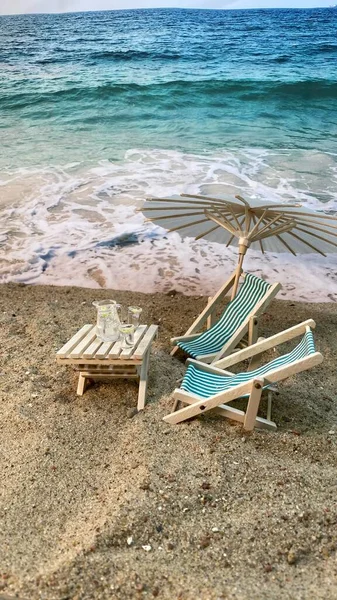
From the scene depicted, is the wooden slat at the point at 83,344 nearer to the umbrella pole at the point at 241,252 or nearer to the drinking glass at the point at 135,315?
the drinking glass at the point at 135,315

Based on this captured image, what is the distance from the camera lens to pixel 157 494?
2.53m

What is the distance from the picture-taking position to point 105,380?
3.57 metres

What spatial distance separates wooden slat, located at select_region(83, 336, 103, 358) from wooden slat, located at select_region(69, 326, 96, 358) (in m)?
0.03

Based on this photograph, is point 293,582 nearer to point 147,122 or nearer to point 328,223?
point 328,223

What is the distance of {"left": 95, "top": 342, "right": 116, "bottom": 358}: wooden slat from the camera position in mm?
3158

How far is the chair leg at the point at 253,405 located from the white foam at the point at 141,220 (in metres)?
2.64

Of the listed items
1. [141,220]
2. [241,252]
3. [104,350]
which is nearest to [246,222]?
[241,252]

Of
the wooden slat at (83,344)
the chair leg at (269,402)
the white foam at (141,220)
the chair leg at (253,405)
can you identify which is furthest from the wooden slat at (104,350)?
the white foam at (141,220)

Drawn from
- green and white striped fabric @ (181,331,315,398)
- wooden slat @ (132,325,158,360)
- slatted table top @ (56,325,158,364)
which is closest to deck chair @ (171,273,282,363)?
wooden slat @ (132,325,158,360)

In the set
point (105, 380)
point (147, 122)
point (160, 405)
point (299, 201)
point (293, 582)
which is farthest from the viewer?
point (147, 122)

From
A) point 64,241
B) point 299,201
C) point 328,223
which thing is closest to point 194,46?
point 299,201

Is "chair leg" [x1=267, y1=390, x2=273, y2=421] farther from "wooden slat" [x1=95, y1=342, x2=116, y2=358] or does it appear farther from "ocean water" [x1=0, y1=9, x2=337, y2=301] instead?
"ocean water" [x1=0, y1=9, x2=337, y2=301]

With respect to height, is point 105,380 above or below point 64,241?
above

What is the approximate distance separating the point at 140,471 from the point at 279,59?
68.1ft
